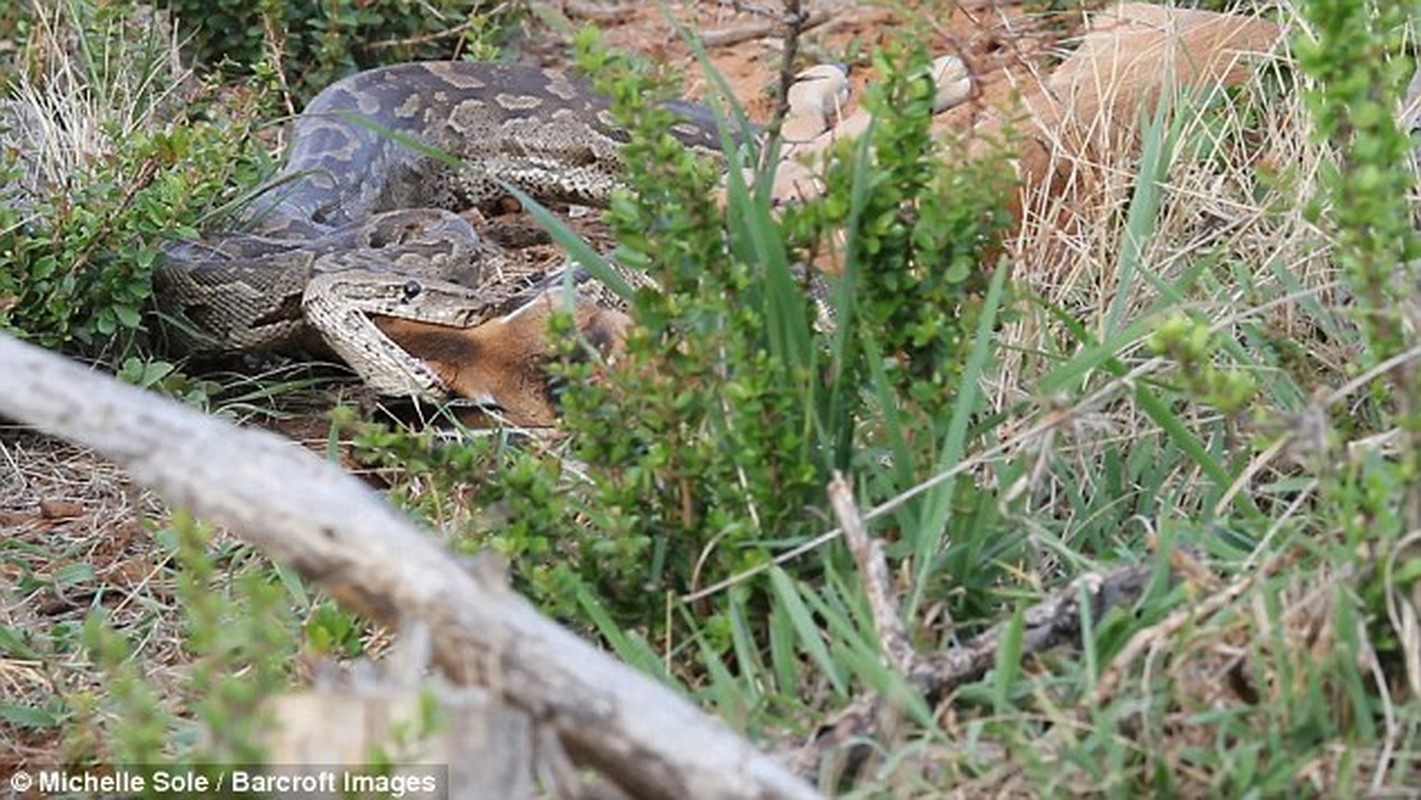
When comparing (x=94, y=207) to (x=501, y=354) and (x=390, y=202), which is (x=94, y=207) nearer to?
(x=501, y=354)

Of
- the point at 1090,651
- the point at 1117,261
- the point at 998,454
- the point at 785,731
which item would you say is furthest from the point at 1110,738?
the point at 1117,261

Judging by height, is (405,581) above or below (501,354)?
above

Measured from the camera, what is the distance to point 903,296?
3615 mm

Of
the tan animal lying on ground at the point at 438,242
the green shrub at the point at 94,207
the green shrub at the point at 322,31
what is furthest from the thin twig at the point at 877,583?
the green shrub at the point at 322,31

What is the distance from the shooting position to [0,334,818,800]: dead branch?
251 centimetres

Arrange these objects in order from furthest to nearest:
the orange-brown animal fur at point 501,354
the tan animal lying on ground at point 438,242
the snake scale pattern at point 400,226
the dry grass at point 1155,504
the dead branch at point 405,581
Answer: the snake scale pattern at point 400,226
the tan animal lying on ground at point 438,242
the orange-brown animal fur at point 501,354
the dry grass at point 1155,504
the dead branch at point 405,581

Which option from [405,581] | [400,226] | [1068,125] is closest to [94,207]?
[400,226]

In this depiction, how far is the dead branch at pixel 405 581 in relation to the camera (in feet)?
8.25

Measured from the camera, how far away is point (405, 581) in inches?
103

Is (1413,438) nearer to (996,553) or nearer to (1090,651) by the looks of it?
(1090,651)

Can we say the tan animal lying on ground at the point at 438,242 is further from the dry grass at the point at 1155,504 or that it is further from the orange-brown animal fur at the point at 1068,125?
the dry grass at the point at 1155,504

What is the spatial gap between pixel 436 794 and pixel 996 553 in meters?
1.17

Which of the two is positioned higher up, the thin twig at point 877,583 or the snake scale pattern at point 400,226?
the thin twig at point 877,583

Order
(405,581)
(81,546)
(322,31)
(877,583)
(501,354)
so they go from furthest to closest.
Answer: (322,31) < (501,354) < (81,546) < (877,583) < (405,581)
